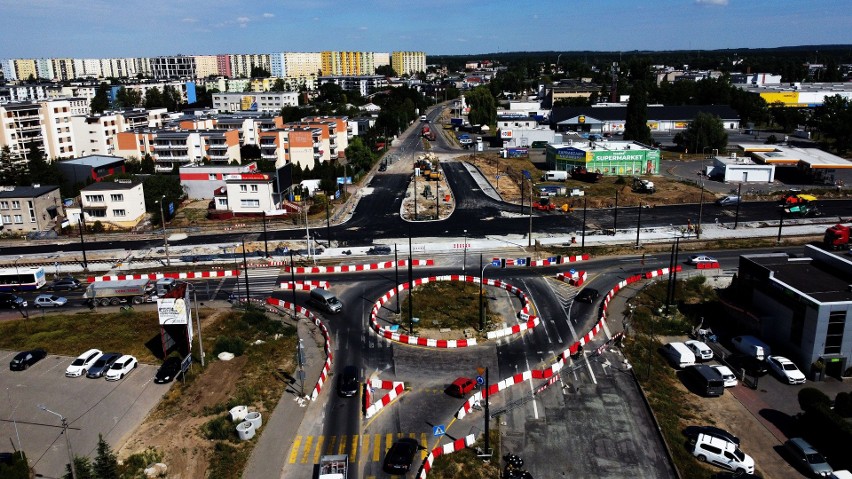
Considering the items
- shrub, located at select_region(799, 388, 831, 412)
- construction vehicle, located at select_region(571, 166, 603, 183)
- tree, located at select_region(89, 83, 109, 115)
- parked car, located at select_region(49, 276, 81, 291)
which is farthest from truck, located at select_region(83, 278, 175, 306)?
tree, located at select_region(89, 83, 109, 115)

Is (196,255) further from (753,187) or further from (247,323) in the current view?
(753,187)

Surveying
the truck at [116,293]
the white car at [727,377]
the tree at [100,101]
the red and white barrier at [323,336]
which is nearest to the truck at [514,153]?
the red and white barrier at [323,336]

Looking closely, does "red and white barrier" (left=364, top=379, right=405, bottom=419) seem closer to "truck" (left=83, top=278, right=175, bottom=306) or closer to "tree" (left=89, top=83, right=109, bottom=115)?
"truck" (left=83, top=278, right=175, bottom=306)

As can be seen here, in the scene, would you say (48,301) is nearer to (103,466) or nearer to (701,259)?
(103,466)

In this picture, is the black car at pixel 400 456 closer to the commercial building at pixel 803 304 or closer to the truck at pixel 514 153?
the commercial building at pixel 803 304

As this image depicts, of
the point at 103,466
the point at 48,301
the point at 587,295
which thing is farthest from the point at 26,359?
the point at 587,295

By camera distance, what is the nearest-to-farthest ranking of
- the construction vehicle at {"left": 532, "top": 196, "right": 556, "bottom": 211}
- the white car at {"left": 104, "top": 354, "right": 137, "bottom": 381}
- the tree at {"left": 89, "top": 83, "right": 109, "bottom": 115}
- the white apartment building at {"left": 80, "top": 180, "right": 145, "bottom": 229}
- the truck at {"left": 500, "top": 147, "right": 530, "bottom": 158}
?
the white car at {"left": 104, "top": 354, "right": 137, "bottom": 381}
the white apartment building at {"left": 80, "top": 180, "right": 145, "bottom": 229}
the construction vehicle at {"left": 532, "top": 196, "right": 556, "bottom": 211}
the truck at {"left": 500, "top": 147, "right": 530, "bottom": 158}
the tree at {"left": 89, "top": 83, "right": 109, "bottom": 115}

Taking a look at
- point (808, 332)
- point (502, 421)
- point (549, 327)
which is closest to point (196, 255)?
point (549, 327)

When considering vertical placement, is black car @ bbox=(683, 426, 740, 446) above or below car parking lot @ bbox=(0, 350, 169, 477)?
above
